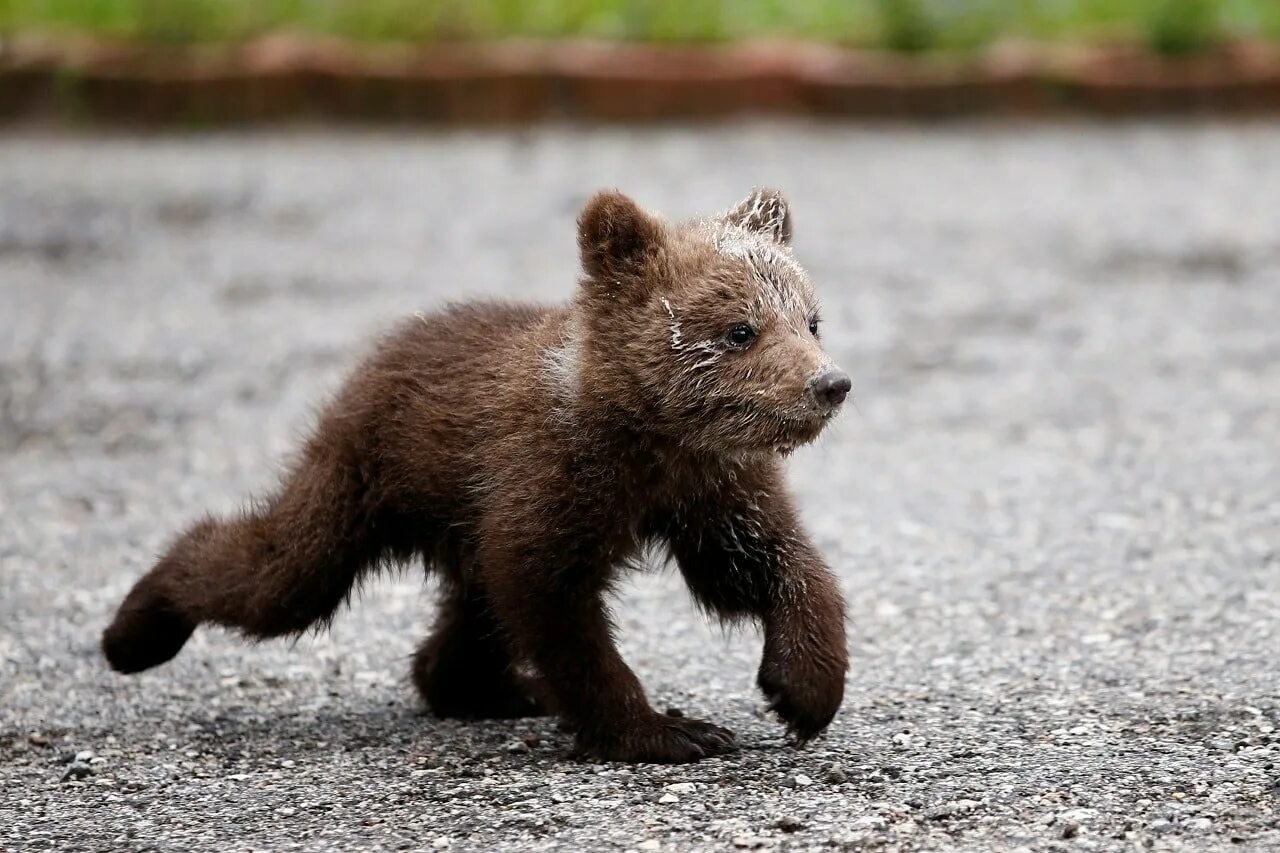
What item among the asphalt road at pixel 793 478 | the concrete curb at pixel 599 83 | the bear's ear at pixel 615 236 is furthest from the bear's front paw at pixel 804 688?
the concrete curb at pixel 599 83

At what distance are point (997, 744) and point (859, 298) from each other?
18.4 feet

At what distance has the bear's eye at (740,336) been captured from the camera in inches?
175

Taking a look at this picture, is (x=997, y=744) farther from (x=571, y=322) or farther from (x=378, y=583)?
(x=378, y=583)

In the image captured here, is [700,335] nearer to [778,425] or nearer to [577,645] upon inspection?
[778,425]

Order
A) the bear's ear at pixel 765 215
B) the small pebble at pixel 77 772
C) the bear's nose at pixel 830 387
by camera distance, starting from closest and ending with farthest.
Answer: the bear's nose at pixel 830 387 → the small pebble at pixel 77 772 → the bear's ear at pixel 765 215

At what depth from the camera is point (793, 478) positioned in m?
7.66

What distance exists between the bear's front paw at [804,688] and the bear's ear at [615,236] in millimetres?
1023

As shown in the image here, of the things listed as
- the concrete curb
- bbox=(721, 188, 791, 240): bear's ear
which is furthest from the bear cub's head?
the concrete curb

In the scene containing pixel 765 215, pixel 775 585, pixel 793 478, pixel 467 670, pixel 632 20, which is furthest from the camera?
pixel 632 20

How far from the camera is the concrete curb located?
1379 centimetres

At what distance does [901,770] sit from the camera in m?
4.45

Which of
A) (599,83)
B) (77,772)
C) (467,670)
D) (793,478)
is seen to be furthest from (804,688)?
(599,83)

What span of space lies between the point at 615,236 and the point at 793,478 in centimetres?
325

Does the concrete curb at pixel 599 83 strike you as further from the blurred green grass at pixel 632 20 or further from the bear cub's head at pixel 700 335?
the bear cub's head at pixel 700 335
